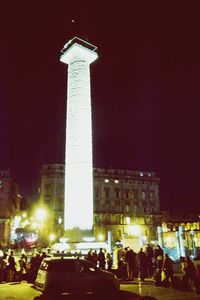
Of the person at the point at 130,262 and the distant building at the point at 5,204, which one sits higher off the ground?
the distant building at the point at 5,204

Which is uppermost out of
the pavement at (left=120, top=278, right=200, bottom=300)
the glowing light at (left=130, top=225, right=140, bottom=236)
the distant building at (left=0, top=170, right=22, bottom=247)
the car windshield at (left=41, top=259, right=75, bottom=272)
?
the distant building at (left=0, top=170, right=22, bottom=247)

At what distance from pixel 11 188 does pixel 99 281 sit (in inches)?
1843

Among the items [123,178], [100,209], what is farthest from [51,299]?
[123,178]

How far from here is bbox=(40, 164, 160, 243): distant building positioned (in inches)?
2283

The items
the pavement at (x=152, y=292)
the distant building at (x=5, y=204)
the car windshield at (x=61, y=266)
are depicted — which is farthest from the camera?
the distant building at (x=5, y=204)

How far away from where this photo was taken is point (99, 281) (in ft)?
31.8

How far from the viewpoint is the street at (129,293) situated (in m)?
9.67

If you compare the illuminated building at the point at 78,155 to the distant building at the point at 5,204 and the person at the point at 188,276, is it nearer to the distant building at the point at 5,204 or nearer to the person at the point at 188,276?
the person at the point at 188,276

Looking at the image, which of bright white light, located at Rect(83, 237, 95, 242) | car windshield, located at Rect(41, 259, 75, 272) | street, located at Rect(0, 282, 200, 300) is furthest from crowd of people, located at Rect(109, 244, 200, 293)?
bright white light, located at Rect(83, 237, 95, 242)

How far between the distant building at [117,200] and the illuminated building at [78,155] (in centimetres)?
2948

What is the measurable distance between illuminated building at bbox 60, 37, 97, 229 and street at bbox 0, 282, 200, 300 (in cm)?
1481

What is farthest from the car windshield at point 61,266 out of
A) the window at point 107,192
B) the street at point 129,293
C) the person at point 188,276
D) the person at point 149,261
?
the window at point 107,192

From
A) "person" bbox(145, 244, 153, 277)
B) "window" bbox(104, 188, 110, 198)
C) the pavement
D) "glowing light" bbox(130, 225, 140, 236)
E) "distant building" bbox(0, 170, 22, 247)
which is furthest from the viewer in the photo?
"window" bbox(104, 188, 110, 198)

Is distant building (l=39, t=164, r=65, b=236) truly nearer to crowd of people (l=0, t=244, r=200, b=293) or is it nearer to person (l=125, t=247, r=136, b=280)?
crowd of people (l=0, t=244, r=200, b=293)
